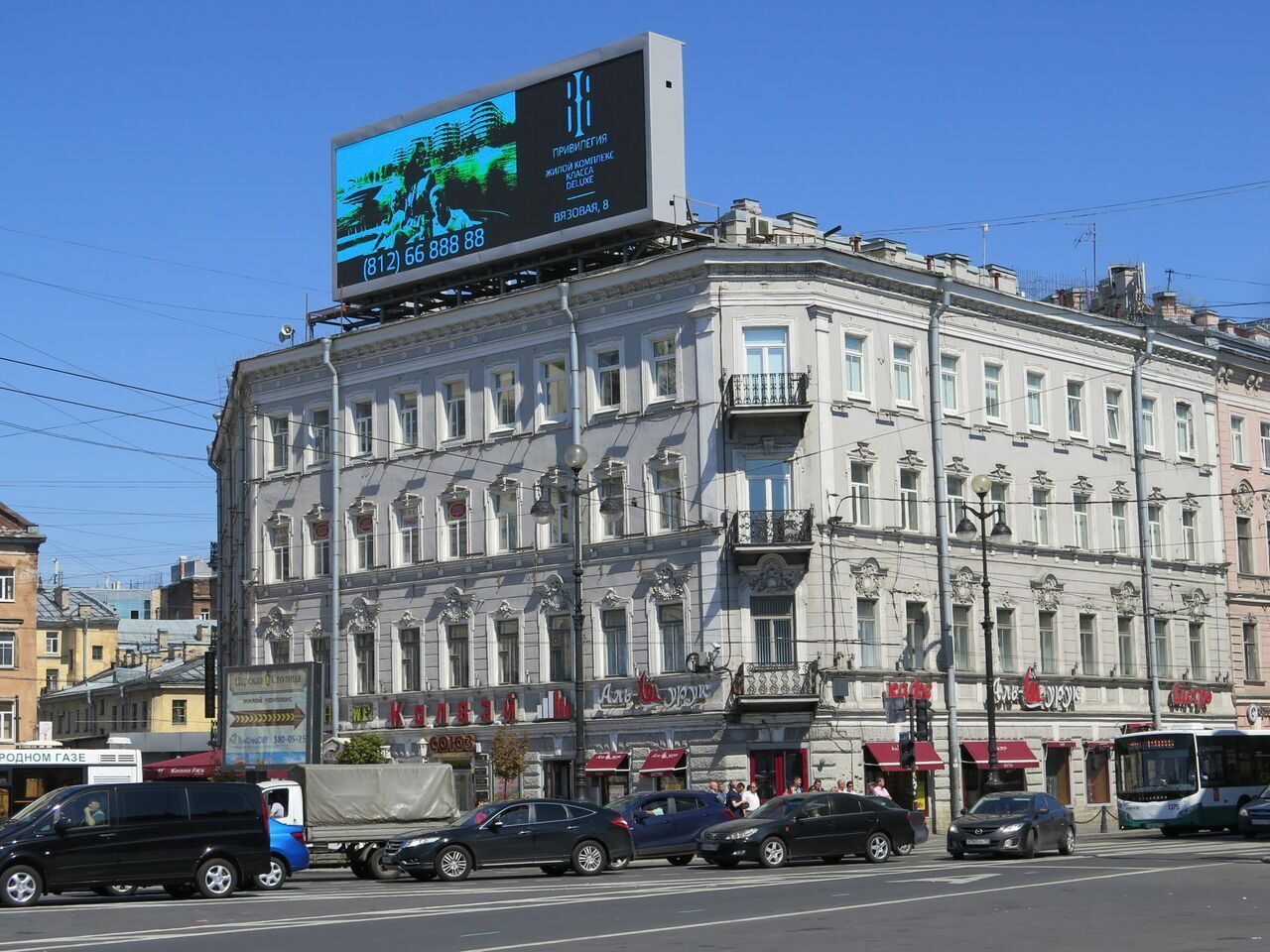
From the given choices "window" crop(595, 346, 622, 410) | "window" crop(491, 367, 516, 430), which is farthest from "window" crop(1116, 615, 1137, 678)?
"window" crop(491, 367, 516, 430)

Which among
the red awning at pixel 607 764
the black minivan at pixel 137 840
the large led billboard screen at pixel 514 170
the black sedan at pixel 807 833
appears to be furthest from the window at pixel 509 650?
the black minivan at pixel 137 840

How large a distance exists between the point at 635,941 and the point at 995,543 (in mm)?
36227

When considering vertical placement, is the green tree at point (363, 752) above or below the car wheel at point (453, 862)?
above

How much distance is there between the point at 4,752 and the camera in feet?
134

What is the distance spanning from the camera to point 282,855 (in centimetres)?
3170

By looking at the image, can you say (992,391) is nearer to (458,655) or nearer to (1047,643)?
(1047,643)

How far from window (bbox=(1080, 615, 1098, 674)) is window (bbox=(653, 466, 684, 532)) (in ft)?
49.2

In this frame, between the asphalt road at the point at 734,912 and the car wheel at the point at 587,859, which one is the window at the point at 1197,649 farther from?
the car wheel at the point at 587,859

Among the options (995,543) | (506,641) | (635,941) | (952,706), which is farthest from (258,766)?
(635,941)

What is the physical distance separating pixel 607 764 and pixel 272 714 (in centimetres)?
998

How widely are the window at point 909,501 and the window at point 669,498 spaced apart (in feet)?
21.1

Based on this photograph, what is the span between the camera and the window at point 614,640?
169 ft

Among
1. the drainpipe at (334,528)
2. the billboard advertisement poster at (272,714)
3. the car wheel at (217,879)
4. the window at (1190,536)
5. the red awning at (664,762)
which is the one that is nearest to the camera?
the car wheel at (217,879)

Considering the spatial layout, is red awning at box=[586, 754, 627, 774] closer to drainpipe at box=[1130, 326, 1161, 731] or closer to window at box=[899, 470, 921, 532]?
window at box=[899, 470, 921, 532]
